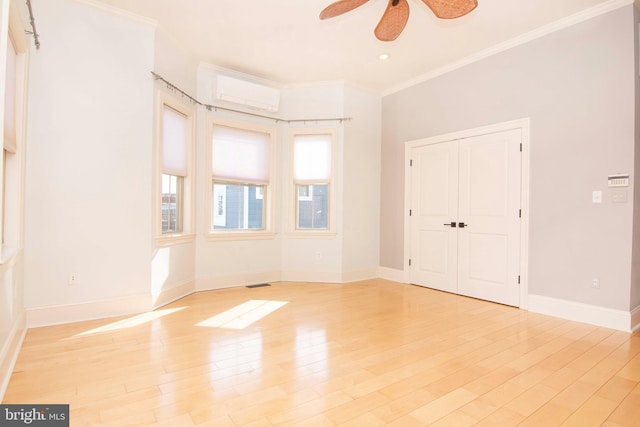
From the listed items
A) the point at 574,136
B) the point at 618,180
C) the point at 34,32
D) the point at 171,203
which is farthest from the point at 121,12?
the point at 618,180

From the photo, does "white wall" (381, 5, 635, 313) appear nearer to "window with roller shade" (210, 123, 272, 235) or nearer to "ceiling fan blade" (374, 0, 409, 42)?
"ceiling fan blade" (374, 0, 409, 42)

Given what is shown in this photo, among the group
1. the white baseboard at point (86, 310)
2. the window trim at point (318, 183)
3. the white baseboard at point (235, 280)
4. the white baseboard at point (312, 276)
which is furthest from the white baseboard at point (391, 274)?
the white baseboard at point (86, 310)

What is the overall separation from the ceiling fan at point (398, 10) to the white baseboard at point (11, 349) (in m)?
3.21

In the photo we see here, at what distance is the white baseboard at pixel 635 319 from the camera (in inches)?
123

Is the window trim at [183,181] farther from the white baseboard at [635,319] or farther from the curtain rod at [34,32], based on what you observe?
the white baseboard at [635,319]

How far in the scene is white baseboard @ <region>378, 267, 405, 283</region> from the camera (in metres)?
5.24

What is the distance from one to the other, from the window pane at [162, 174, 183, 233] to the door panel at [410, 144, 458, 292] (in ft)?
10.9

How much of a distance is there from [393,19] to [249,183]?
2.99 m

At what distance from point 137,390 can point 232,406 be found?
633 mm

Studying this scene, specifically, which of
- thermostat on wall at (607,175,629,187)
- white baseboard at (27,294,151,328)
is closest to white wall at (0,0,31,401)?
white baseboard at (27,294,151,328)

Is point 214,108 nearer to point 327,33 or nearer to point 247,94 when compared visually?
point 247,94

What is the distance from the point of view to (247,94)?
15.5 feet

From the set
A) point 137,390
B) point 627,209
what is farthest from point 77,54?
point 627,209

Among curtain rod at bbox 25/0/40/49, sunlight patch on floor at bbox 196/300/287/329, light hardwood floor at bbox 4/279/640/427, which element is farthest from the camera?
sunlight patch on floor at bbox 196/300/287/329
